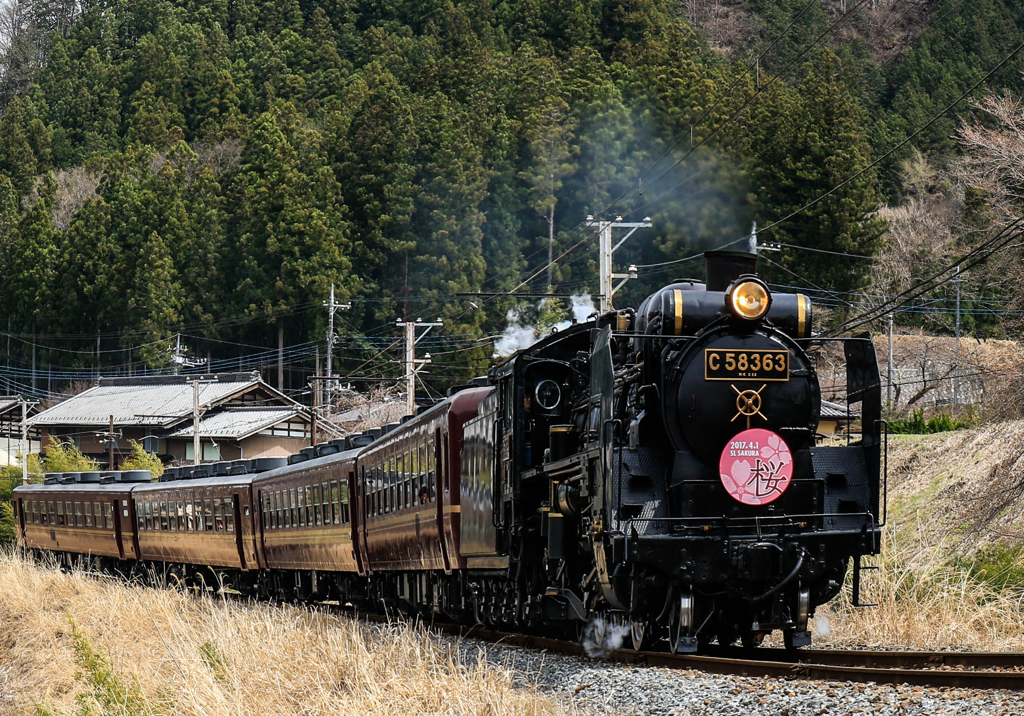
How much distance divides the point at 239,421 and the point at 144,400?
6886 mm

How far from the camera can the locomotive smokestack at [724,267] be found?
960 cm

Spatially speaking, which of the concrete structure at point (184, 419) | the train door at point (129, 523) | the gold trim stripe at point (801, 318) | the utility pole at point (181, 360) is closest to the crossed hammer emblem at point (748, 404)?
the gold trim stripe at point (801, 318)

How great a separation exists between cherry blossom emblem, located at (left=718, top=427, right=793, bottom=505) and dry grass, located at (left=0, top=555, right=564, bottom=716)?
205cm

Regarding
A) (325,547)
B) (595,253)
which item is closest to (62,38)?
(595,253)

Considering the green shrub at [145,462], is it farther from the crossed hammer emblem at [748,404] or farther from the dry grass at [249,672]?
the crossed hammer emblem at [748,404]

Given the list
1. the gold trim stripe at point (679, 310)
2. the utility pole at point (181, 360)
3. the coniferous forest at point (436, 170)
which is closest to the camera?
the gold trim stripe at point (679, 310)

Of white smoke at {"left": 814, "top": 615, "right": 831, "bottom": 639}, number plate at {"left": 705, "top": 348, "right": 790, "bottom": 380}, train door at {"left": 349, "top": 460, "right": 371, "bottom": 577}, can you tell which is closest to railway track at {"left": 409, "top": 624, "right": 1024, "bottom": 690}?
white smoke at {"left": 814, "top": 615, "right": 831, "bottom": 639}

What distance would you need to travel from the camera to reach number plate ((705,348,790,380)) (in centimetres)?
902

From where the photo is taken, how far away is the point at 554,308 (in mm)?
45375

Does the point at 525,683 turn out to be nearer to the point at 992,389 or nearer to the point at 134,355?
the point at 992,389

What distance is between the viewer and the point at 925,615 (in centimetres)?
1122

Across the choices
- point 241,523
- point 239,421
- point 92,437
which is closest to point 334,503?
point 241,523

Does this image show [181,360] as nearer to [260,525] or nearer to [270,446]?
[270,446]

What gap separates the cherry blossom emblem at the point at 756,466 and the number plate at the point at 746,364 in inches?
15.9
